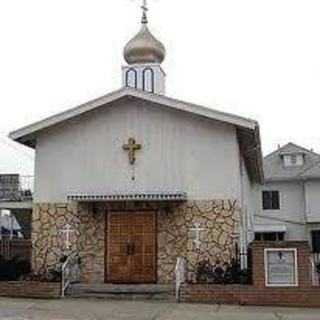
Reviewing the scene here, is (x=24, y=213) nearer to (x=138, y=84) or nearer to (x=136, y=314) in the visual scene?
(x=138, y=84)

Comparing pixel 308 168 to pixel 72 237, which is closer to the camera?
pixel 72 237

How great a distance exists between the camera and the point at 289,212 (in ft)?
146

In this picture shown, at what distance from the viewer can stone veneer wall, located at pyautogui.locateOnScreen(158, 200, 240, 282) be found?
2023 centimetres

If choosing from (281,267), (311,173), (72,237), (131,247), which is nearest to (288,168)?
(311,173)

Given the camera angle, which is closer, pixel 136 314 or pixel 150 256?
pixel 136 314

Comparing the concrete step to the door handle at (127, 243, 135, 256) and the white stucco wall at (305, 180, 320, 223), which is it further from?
the white stucco wall at (305, 180, 320, 223)

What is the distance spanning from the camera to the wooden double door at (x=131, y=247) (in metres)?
20.7

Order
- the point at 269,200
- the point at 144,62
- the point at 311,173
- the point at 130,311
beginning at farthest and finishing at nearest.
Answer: the point at 269,200 → the point at 311,173 → the point at 144,62 → the point at 130,311

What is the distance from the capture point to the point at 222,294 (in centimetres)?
1811

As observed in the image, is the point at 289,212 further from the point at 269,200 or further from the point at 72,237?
the point at 72,237

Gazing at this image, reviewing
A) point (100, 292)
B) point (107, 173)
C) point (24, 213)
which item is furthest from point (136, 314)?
point (24, 213)

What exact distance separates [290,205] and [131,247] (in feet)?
82.4

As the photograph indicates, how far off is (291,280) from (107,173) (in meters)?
6.41

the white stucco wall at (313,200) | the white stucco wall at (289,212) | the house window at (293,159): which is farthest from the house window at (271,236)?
the house window at (293,159)
